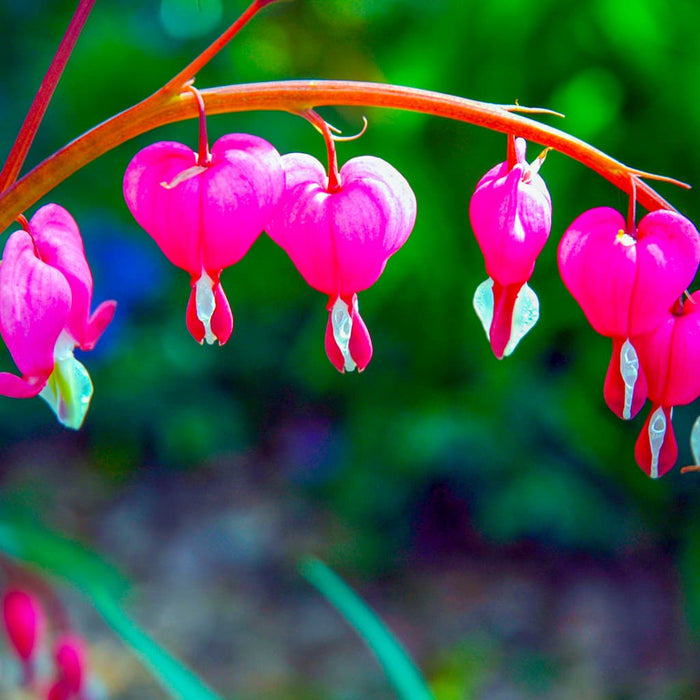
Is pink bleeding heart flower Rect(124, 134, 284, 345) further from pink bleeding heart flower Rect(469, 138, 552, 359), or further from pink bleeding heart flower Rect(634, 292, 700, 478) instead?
pink bleeding heart flower Rect(634, 292, 700, 478)

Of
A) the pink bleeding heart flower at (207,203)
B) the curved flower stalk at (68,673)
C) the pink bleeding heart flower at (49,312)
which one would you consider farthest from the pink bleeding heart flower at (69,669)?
the pink bleeding heart flower at (207,203)

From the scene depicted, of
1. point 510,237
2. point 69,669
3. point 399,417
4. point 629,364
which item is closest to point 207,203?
point 510,237

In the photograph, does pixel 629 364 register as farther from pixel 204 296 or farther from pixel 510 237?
pixel 204 296

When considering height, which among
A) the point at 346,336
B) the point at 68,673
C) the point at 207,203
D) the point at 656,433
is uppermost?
the point at 207,203

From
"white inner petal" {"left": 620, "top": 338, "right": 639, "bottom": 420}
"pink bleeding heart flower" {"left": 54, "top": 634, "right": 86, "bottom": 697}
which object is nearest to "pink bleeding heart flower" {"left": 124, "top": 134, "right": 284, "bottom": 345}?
"white inner petal" {"left": 620, "top": 338, "right": 639, "bottom": 420}

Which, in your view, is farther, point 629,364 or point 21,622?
point 21,622

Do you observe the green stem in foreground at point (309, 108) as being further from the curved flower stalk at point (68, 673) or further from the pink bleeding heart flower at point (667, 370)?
the curved flower stalk at point (68, 673)
